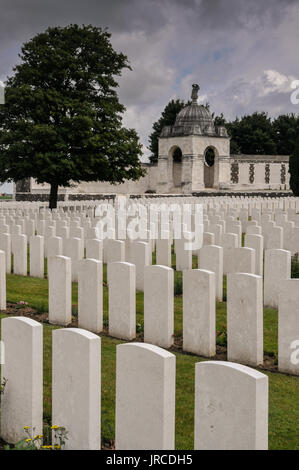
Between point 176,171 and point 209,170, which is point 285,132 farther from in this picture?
point 176,171

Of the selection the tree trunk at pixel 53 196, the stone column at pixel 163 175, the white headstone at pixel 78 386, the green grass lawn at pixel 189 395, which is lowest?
the green grass lawn at pixel 189 395

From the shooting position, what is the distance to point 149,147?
69.6 meters

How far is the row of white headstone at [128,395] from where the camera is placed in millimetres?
2781

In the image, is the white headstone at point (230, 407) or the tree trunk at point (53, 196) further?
the tree trunk at point (53, 196)

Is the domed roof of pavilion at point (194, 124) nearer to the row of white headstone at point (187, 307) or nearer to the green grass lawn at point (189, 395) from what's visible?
the row of white headstone at point (187, 307)

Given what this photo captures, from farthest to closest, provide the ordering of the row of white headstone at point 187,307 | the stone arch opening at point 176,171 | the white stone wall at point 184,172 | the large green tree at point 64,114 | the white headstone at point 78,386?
the stone arch opening at point 176,171 < the white stone wall at point 184,172 < the large green tree at point 64,114 < the row of white headstone at point 187,307 < the white headstone at point 78,386

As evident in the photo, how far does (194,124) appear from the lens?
58.2 meters

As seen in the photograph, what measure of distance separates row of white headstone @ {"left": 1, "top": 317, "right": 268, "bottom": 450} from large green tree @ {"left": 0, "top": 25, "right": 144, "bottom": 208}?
62.0ft

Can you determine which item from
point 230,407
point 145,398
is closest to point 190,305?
point 145,398

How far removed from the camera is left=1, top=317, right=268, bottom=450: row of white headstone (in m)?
2.78

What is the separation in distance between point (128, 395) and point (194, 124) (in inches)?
2223

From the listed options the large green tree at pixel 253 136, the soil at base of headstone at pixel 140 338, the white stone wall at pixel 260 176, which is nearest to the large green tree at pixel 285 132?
the large green tree at pixel 253 136

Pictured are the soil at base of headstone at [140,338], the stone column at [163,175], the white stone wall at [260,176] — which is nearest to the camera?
the soil at base of headstone at [140,338]

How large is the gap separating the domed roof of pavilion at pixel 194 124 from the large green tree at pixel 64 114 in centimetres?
3262
